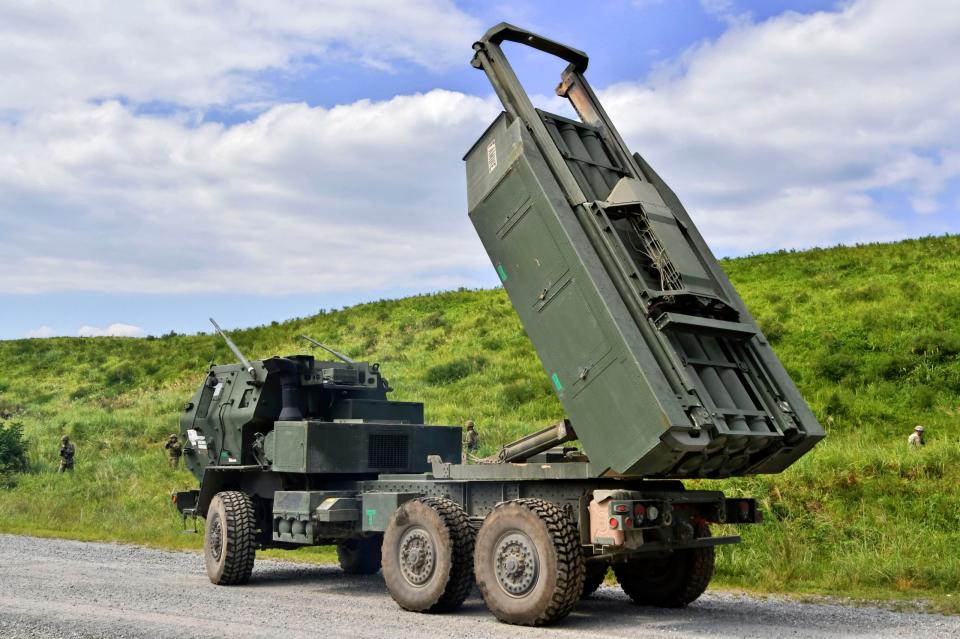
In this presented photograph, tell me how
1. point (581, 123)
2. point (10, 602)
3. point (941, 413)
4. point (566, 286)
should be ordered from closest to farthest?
point (566, 286), point (10, 602), point (581, 123), point (941, 413)

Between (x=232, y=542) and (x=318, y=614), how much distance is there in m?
2.88

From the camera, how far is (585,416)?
27.6 feet

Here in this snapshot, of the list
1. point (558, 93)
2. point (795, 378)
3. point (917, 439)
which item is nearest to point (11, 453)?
point (558, 93)

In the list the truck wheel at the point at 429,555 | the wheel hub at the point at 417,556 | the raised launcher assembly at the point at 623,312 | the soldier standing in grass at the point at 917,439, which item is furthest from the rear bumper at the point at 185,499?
the soldier standing in grass at the point at 917,439

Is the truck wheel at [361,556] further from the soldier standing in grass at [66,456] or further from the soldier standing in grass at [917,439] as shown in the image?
the soldier standing in grass at [66,456]

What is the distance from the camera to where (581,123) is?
1016 centimetres

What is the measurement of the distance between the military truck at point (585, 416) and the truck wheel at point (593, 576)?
0.04 meters

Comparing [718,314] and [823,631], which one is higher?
[718,314]

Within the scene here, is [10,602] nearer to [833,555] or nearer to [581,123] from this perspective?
Answer: [581,123]

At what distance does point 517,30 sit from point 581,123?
1169 mm

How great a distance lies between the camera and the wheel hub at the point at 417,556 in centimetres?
928

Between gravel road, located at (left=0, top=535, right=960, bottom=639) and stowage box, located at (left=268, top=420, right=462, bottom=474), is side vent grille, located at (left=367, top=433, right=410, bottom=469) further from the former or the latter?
gravel road, located at (left=0, top=535, right=960, bottom=639)

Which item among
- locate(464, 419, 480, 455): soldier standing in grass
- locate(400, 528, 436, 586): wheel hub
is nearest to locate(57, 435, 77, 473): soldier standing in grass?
locate(464, 419, 480, 455): soldier standing in grass

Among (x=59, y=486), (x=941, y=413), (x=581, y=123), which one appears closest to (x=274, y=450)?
(x=581, y=123)
